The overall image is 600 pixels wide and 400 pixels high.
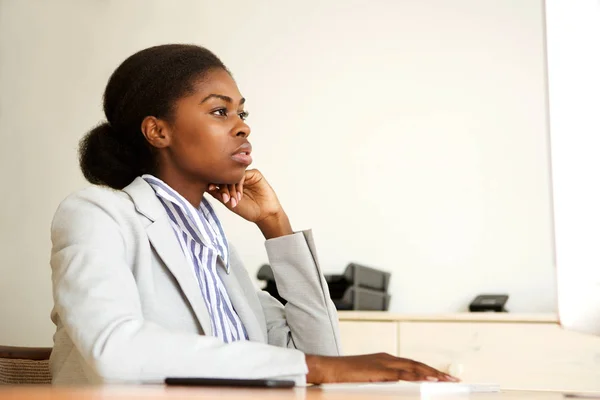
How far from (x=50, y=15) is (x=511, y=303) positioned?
→ 96.8 inches

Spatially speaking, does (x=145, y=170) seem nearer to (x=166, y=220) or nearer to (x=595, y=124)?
(x=166, y=220)

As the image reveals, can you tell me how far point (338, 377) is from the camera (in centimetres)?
112

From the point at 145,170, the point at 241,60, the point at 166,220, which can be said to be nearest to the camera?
the point at 166,220

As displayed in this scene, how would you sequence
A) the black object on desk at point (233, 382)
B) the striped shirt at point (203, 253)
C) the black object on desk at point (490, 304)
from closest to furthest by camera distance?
the black object on desk at point (233, 382) < the striped shirt at point (203, 253) < the black object on desk at point (490, 304)

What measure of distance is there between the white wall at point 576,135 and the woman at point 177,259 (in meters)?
0.42

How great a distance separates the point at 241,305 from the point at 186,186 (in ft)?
0.93

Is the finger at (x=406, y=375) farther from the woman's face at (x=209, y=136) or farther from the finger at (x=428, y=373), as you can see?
the woman's face at (x=209, y=136)

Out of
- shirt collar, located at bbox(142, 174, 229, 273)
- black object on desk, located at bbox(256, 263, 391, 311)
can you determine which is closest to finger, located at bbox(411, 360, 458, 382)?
shirt collar, located at bbox(142, 174, 229, 273)

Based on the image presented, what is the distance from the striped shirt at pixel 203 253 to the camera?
154 cm

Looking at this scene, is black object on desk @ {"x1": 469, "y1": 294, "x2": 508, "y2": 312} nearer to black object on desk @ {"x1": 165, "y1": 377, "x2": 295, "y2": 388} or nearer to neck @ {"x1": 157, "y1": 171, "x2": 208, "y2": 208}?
neck @ {"x1": 157, "y1": 171, "x2": 208, "y2": 208}

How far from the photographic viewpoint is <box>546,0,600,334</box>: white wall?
70cm

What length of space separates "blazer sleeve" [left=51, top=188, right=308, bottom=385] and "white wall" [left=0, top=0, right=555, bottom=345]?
1872 mm

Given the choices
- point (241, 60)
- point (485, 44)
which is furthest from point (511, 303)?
point (241, 60)

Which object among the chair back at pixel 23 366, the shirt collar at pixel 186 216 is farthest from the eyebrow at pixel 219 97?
the chair back at pixel 23 366
